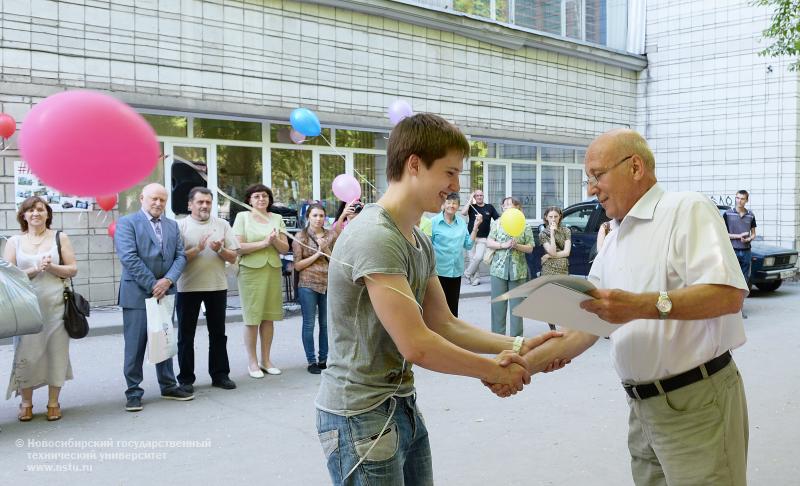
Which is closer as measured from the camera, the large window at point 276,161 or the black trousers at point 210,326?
the black trousers at point 210,326

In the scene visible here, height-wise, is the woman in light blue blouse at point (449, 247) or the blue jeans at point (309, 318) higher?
the woman in light blue blouse at point (449, 247)

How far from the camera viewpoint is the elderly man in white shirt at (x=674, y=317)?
263cm

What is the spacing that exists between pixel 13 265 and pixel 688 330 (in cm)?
534

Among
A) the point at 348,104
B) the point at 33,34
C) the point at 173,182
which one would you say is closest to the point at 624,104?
the point at 348,104

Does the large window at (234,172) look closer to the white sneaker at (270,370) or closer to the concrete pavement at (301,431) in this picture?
the concrete pavement at (301,431)

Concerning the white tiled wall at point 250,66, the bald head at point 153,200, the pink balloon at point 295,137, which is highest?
the white tiled wall at point 250,66

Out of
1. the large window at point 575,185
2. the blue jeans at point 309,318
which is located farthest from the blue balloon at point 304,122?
the large window at point 575,185

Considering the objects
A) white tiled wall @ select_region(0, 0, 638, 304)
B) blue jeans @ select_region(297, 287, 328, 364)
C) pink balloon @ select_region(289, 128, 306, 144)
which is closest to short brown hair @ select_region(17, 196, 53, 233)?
blue jeans @ select_region(297, 287, 328, 364)

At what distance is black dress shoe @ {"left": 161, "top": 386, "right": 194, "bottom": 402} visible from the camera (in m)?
7.10

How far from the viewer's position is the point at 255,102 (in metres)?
13.2

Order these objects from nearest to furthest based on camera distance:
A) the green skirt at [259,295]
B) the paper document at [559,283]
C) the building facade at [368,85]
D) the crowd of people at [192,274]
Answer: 1. the paper document at [559,283]
2. the crowd of people at [192,274]
3. the green skirt at [259,295]
4. the building facade at [368,85]

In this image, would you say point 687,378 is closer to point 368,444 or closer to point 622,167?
point 622,167

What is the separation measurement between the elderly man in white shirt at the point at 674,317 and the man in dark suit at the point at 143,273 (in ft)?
16.3

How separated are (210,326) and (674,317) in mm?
5840
